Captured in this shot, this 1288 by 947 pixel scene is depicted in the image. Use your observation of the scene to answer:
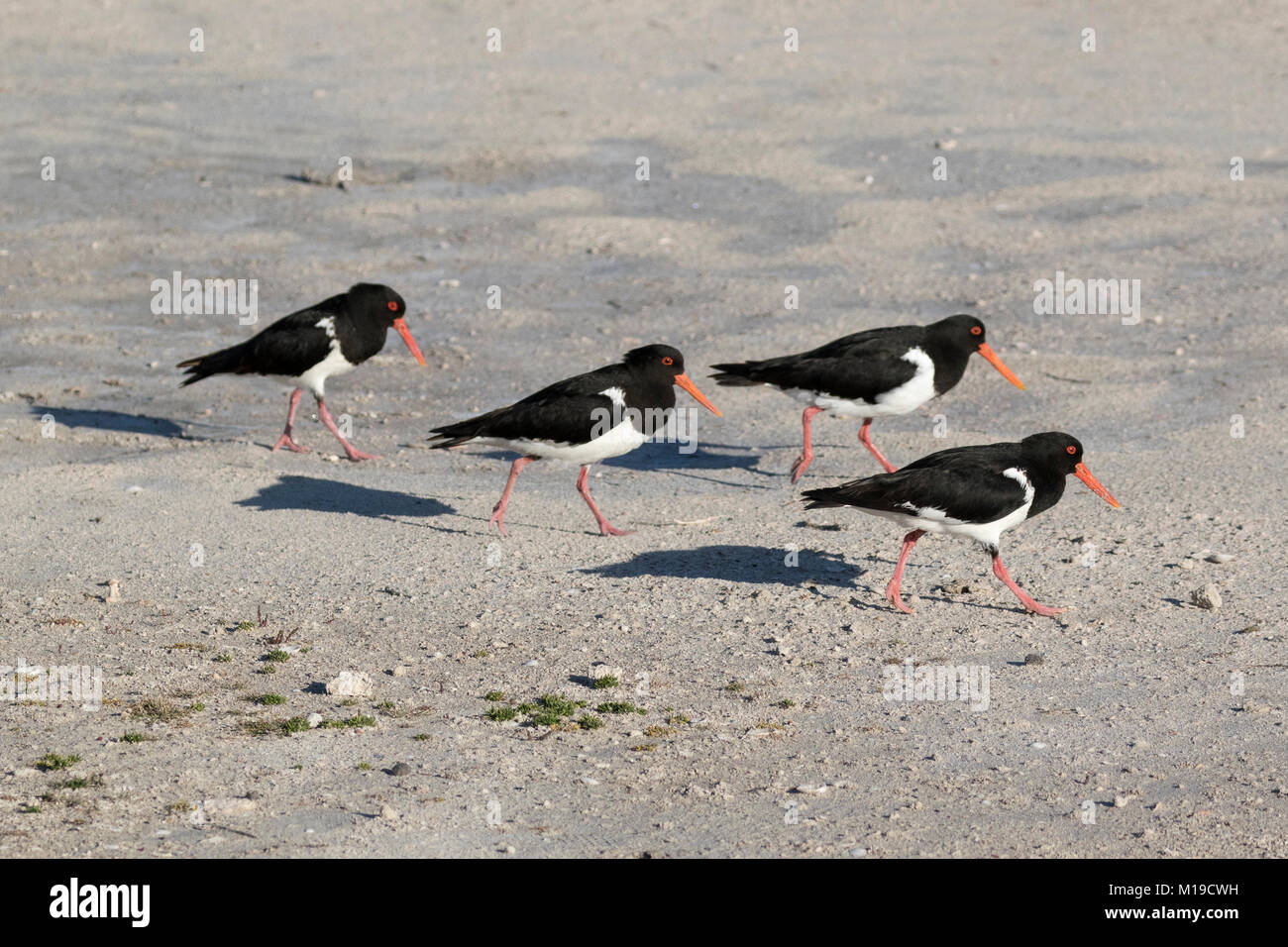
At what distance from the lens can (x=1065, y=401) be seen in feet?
42.7

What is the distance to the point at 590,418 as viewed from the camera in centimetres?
1012

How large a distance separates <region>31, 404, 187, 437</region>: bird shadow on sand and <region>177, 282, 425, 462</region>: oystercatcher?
17.1 inches

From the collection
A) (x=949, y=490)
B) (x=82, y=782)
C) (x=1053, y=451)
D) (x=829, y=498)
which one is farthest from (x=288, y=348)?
(x=1053, y=451)

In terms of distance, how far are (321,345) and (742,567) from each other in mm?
4311

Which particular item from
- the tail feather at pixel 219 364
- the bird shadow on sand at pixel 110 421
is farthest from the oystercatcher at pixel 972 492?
the bird shadow on sand at pixel 110 421

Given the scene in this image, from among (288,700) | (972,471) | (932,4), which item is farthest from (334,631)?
(932,4)

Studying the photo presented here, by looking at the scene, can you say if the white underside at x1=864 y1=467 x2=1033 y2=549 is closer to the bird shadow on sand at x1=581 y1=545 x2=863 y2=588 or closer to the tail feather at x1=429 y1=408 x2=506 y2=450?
the bird shadow on sand at x1=581 y1=545 x2=863 y2=588

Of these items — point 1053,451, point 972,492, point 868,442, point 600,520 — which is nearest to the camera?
point 972,492

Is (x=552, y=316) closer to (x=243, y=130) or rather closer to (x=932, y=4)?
(x=243, y=130)

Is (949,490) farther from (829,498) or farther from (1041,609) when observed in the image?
(1041,609)

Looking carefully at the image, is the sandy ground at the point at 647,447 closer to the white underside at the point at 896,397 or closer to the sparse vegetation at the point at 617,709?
the sparse vegetation at the point at 617,709

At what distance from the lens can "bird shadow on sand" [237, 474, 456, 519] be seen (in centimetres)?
1073

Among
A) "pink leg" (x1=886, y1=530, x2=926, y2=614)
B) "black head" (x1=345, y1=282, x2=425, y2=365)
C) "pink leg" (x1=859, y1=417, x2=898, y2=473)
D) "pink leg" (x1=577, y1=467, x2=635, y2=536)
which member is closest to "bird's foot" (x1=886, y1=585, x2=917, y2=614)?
"pink leg" (x1=886, y1=530, x2=926, y2=614)

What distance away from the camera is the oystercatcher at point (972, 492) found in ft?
28.9
